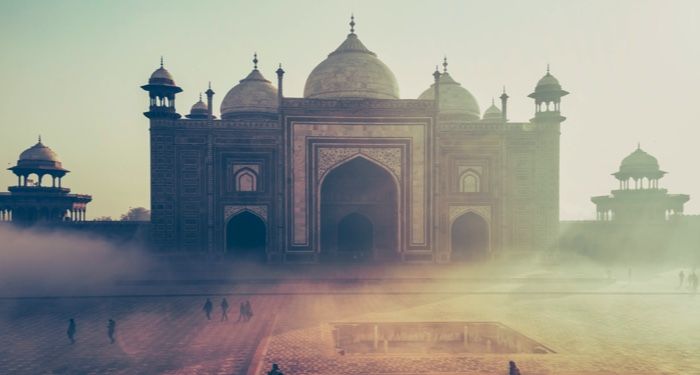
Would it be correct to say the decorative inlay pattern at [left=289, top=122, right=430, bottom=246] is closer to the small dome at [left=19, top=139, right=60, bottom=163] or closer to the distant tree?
the small dome at [left=19, top=139, right=60, bottom=163]

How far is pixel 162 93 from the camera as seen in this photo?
21219mm

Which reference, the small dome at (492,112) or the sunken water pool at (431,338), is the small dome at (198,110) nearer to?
the small dome at (492,112)

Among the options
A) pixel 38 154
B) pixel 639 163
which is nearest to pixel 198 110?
pixel 38 154

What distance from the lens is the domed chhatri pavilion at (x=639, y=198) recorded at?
26.1 meters

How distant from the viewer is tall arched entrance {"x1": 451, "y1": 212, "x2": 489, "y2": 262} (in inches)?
838

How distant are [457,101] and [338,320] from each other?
19.6m

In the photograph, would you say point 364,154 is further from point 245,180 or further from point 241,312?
point 241,312

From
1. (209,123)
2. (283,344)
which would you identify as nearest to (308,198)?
(209,123)

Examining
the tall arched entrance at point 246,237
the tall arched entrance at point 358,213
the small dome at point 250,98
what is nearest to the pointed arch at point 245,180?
the tall arched entrance at point 246,237

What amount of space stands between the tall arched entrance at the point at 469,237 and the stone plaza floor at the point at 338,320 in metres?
4.54

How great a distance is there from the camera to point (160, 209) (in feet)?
65.1

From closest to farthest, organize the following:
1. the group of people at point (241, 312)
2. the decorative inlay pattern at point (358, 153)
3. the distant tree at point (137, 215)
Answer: the group of people at point (241, 312) → the decorative inlay pattern at point (358, 153) → the distant tree at point (137, 215)

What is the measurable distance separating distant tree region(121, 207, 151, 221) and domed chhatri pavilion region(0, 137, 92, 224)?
3074cm

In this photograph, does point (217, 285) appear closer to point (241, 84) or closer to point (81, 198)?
point (241, 84)
